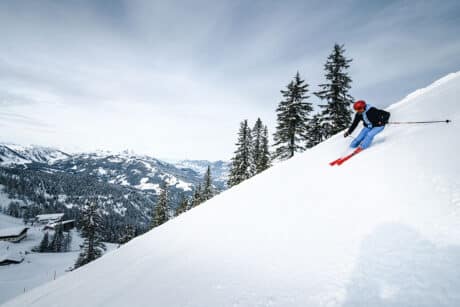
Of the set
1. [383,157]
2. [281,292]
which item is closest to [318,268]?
[281,292]

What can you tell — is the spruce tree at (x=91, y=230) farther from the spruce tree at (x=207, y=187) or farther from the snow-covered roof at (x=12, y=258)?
the snow-covered roof at (x=12, y=258)

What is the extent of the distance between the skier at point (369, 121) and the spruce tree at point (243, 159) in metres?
22.3

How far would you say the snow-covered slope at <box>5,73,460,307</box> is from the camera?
8.12 feet

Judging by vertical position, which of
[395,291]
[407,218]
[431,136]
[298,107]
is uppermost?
[298,107]

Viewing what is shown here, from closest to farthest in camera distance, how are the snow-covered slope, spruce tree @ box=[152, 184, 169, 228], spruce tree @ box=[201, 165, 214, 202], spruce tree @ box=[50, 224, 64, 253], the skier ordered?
the snow-covered slope → the skier → spruce tree @ box=[201, 165, 214, 202] → spruce tree @ box=[152, 184, 169, 228] → spruce tree @ box=[50, 224, 64, 253]

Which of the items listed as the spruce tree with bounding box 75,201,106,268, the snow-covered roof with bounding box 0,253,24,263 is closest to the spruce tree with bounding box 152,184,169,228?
the spruce tree with bounding box 75,201,106,268

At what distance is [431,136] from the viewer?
5652 mm

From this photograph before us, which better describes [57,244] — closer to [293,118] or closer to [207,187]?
[207,187]

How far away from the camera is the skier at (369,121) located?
24.6 ft

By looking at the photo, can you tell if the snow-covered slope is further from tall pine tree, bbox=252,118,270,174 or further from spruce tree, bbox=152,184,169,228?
spruce tree, bbox=152,184,169,228

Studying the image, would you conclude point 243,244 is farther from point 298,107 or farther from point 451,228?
point 298,107

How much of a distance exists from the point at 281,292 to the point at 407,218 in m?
2.48

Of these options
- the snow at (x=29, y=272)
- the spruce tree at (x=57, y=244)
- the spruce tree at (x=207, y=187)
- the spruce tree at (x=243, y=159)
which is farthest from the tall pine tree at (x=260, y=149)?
the spruce tree at (x=57, y=244)

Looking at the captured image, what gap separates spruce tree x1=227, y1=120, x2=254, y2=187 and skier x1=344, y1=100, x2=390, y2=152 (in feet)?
73.1
